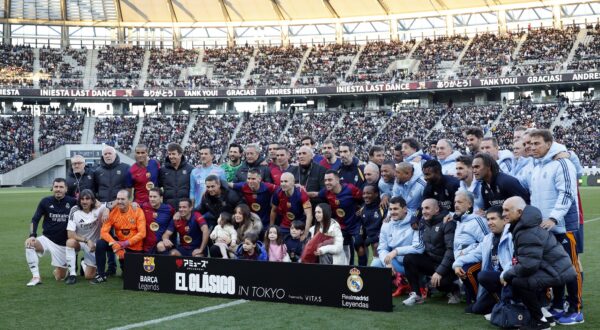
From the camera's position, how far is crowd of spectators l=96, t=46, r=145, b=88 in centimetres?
6072

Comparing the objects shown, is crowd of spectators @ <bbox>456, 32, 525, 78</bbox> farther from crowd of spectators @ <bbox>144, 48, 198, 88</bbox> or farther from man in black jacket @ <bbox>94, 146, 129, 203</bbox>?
man in black jacket @ <bbox>94, 146, 129, 203</bbox>

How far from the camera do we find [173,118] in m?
60.2

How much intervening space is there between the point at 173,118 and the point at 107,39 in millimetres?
10735

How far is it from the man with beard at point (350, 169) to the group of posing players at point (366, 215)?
0.05 feet

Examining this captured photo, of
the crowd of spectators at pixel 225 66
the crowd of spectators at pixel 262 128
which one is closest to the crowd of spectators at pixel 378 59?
the crowd of spectators at pixel 262 128

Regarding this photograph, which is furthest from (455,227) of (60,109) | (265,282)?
(60,109)

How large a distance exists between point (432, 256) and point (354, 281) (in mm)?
1124

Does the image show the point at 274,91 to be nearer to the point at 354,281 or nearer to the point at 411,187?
the point at 411,187

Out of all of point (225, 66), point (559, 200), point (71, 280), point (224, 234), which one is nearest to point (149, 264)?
point (224, 234)

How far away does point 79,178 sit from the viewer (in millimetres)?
11383

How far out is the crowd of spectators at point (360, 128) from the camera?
5269cm

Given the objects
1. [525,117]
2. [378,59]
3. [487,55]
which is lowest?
[525,117]

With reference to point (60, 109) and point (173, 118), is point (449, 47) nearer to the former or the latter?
point (173, 118)

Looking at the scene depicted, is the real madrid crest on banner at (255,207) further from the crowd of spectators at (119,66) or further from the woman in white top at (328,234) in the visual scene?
the crowd of spectators at (119,66)
